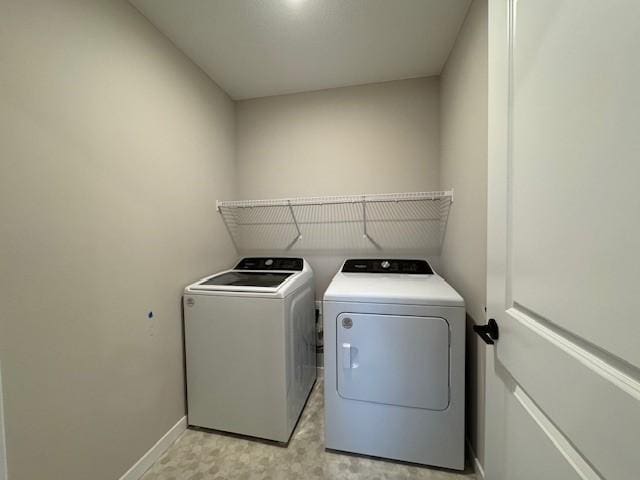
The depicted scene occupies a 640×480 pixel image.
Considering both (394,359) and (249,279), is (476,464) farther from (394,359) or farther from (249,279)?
(249,279)

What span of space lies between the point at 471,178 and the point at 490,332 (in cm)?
89

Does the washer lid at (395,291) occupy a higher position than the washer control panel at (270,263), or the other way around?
the washer control panel at (270,263)

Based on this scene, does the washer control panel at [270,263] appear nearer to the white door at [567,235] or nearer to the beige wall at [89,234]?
the beige wall at [89,234]

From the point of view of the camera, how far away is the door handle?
84 centimetres

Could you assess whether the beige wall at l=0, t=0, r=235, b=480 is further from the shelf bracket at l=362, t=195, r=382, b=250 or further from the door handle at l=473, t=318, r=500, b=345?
the door handle at l=473, t=318, r=500, b=345

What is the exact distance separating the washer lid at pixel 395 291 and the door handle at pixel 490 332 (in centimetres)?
44

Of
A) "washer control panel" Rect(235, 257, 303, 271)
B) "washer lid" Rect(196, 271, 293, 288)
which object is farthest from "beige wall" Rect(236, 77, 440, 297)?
"washer lid" Rect(196, 271, 293, 288)

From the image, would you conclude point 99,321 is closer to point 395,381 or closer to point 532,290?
point 395,381

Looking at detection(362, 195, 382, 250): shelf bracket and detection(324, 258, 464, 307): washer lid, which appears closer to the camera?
detection(324, 258, 464, 307): washer lid

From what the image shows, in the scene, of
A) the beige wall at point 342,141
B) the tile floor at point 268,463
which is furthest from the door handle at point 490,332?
the beige wall at point 342,141

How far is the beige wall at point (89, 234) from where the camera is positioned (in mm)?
895

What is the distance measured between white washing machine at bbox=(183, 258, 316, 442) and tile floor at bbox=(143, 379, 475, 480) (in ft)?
0.24

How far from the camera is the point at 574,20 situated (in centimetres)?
49

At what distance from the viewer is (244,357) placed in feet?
5.09
